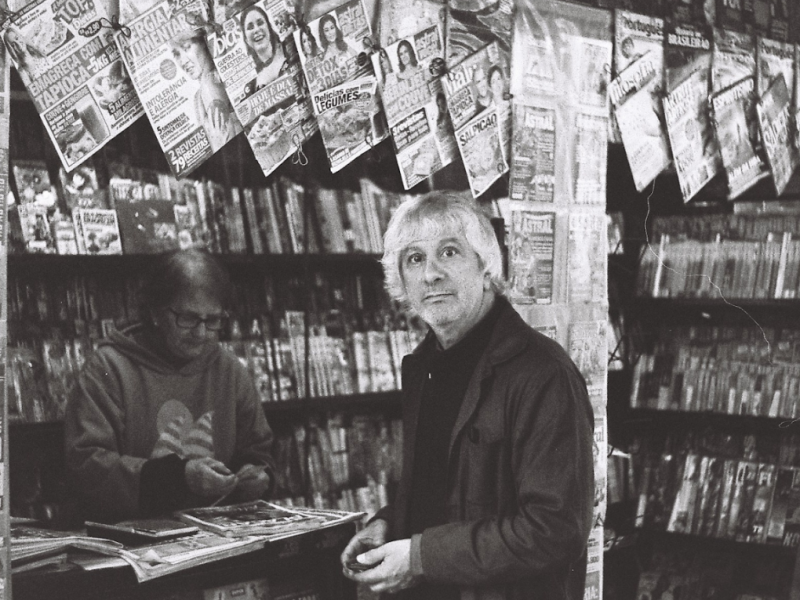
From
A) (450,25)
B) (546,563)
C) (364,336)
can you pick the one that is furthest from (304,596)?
(450,25)

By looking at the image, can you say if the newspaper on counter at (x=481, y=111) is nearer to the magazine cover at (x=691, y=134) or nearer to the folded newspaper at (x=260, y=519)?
the magazine cover at (x=691, y=134)

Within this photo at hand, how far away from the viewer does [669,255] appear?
442 centimetres

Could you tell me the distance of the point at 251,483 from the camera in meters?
2.90

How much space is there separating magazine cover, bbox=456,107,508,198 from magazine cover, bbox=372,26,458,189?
0.05m

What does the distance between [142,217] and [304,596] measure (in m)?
1.23

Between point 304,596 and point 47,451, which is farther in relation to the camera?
point 47,451

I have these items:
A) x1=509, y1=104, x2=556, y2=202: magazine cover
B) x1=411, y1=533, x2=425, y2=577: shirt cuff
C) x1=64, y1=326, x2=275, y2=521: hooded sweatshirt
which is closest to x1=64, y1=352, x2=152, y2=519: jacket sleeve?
x1=64, y1=326, x2=275, y2=521: hooded sweatshirt

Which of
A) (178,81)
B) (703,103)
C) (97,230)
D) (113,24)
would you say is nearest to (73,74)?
(113,24)

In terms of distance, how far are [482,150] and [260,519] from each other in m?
1.44

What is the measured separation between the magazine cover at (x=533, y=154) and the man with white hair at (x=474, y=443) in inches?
41.3

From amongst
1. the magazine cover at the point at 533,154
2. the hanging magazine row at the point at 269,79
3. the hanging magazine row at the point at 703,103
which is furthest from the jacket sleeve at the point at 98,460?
the hanging magazine row at the point at 703,103

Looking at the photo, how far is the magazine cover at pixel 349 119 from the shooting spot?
9.61 ft

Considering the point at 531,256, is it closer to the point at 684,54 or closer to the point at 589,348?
the point at 589,348

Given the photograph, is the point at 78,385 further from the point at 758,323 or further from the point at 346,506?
the point at 758,323
